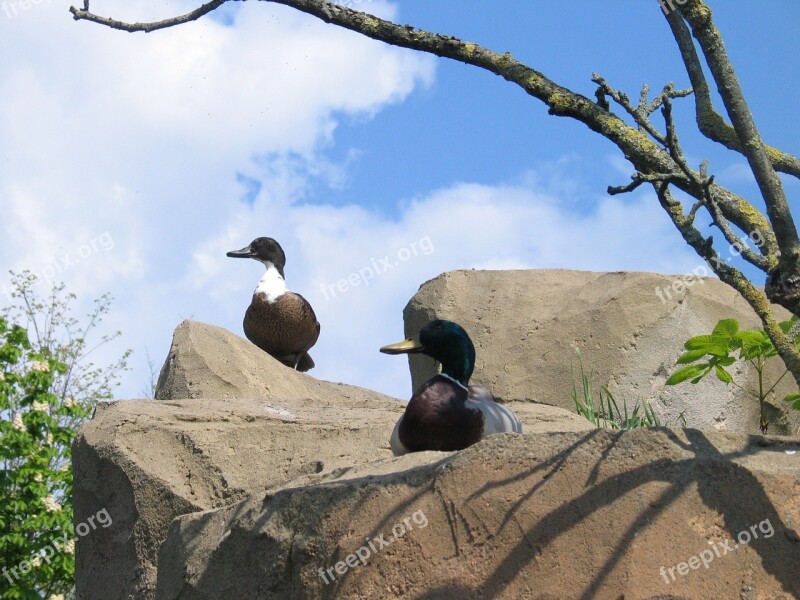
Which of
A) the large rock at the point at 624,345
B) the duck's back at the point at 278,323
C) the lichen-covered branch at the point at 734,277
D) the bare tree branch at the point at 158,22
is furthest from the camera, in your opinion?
the duck's back at the point at 278,323

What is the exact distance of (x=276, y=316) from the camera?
9.76 metres

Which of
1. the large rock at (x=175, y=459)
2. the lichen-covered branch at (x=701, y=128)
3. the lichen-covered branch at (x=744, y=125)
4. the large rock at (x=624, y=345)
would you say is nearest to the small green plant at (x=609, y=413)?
the large rock at (x=624, y=345)

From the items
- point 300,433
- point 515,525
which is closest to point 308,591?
point 515,525

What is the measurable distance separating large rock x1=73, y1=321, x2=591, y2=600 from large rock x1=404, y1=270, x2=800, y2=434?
295 centimetres

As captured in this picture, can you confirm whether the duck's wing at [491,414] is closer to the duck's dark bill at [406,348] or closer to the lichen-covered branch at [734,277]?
the duck's dark bill at [406,348]

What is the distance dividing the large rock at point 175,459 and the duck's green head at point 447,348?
64cm

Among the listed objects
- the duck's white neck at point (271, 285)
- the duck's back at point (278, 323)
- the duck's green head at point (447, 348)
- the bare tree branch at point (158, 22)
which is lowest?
the duck's green head at point (447, 348)

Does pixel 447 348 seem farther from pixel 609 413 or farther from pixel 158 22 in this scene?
pixel 609 413

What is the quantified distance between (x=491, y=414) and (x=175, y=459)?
5.85 ft

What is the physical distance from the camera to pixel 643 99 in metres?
2.95

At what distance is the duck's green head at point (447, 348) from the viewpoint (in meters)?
4.64

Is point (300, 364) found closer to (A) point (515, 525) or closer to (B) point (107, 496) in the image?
(B) point (107, 496)

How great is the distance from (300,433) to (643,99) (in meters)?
3.13

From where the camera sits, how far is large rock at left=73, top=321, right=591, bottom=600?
5.15 meters
